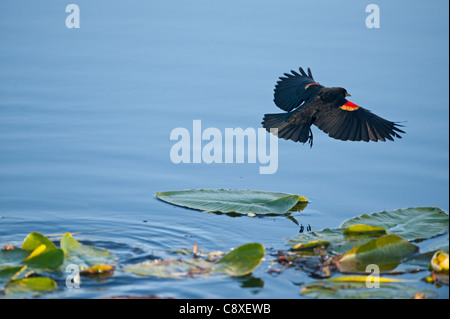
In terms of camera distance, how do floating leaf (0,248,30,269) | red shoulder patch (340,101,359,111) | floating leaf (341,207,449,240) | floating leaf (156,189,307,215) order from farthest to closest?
1. red shoulder patch (340,101,359,111)
2. floating leaf (156,189,307,215)
3. floating leaf (341,207,449,240)
4. floating leaf (0,248,30,269)

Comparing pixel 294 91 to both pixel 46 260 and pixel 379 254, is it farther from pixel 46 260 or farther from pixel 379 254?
pixel 46 260

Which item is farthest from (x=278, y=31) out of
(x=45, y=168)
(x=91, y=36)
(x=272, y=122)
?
(x=45, y=168)

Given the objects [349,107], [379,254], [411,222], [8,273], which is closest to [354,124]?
[349,107]

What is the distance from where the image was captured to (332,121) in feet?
24.7

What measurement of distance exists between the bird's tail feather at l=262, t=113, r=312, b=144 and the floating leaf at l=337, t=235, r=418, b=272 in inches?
86.8

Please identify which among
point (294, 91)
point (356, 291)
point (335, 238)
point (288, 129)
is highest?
point (294, 91)

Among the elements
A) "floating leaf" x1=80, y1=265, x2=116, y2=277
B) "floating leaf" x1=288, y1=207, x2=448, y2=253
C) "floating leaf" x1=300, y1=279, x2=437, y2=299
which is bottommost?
"floating leaf" x1=300, y1=279, x2=437, y2=299

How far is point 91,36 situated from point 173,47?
1.67m

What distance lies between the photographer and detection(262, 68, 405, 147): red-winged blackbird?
Result: 7.36 m

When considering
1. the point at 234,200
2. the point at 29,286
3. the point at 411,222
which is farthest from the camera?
the point at 234,200

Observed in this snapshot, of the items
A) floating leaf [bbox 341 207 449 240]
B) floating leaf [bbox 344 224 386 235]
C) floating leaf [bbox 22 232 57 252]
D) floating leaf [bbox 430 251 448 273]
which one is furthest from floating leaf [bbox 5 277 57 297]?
floating leaf [bbox 430 251 448 273]

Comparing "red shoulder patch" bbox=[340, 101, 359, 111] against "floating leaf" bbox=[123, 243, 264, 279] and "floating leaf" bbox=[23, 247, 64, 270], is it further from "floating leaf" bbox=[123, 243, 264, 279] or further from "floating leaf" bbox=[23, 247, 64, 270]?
"floating leaf" bbox=[23, 247, 64, 270]

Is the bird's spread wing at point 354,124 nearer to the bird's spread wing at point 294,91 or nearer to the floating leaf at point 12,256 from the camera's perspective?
the bird's spread wing at point 294,91

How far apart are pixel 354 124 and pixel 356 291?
2.83 m
